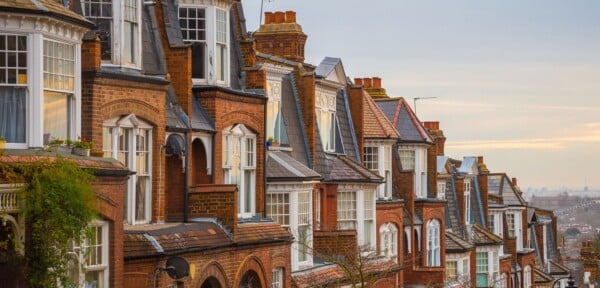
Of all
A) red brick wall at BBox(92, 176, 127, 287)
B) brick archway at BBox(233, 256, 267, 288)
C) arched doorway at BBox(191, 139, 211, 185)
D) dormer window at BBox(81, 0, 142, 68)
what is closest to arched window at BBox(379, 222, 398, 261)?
brick archway at BBox(233, 256, 267, 288)

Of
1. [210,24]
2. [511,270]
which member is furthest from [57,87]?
[511,270]

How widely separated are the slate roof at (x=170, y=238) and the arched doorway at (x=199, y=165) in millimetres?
2495

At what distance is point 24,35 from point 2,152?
2464 millimetres

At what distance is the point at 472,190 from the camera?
73688 mm

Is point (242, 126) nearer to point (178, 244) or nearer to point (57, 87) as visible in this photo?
point (178, 244)

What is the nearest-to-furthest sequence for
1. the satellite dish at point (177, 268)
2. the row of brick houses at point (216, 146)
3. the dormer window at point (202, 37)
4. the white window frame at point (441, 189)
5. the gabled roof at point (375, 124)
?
A: the row of brick houses at point (216, 146) < the satellite dish at point (177, 268) < the dormer window at point (202, 37) < the gabled roof at point (375, 124) < the white window frame at point (441, 189)

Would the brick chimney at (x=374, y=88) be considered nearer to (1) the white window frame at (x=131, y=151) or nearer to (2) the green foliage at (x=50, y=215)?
(1) the white window frame at (x=131, y=151)

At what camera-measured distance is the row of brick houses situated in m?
25.7

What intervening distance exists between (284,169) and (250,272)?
261 inches

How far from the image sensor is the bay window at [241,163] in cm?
3612

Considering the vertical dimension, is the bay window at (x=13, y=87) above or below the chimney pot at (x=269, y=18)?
below

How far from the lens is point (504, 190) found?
3243 inches

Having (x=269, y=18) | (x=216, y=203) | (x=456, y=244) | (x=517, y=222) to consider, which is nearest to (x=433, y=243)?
(x=456, y=244)

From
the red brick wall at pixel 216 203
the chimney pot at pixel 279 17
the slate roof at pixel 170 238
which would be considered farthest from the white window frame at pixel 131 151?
the chimney pot at pixel 279 17
